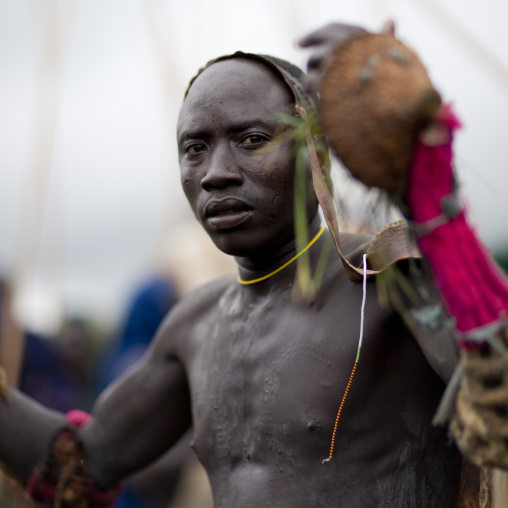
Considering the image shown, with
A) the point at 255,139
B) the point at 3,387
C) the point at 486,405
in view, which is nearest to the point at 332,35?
the point at 255,139

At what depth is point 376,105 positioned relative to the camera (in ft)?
4.53

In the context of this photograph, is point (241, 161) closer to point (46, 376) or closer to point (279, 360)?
point (279, 360)

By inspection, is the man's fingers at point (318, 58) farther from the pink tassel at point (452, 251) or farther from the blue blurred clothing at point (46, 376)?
the blue blurred clothing at point (46, 376)

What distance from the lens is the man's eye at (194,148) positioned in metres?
2.04

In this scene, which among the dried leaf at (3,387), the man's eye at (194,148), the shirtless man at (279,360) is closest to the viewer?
the shirtless man at (279,360)

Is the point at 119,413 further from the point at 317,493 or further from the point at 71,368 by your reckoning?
the point at 71,368

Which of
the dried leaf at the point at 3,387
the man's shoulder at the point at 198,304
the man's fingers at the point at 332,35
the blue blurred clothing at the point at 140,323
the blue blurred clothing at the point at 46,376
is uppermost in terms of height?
the man's fingers at the point at 332,35

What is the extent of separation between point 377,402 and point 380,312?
0.19m

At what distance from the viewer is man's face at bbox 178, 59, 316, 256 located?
195cm

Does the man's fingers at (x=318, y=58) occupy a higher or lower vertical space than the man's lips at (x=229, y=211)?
higher

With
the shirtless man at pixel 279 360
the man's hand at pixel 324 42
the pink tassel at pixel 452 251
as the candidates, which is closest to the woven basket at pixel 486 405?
the pink tassel at pixel 452 251

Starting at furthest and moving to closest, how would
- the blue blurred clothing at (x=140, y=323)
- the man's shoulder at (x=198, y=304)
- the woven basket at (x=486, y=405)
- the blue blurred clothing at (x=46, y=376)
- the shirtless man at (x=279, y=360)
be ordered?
the blue blurred clothing at (x=46, y=376) → the blue blurred clothing at (x=140, y=323) → the man's shoulder at (x=198, y=304) → the shirtless man at (x=279, y=360) → the woven basket at (x=486, y=405)

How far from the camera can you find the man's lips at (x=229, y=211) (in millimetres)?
1950

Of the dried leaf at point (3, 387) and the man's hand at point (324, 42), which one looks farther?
the dried leaf at point (3, 387)
